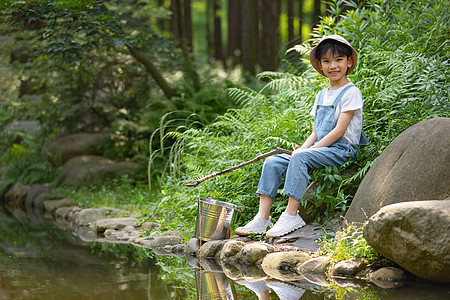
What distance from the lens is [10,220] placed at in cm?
875

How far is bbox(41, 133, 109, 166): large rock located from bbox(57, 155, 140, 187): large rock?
0.26 metres

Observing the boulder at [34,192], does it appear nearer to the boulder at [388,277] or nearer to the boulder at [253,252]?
the boulder at [253,252]

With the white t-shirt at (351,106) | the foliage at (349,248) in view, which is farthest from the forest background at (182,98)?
the foliage at (349,248)

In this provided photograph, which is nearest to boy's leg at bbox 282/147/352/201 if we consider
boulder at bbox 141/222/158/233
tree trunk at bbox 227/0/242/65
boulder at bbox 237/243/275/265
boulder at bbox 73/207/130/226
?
boulder at bbox 237/243/275/265

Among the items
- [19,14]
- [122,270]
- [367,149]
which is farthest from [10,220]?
[367,149]

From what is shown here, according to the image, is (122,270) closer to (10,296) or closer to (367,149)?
(10,296)

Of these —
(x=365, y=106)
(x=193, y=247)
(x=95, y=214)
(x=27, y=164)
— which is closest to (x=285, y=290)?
(x=193, y=247)

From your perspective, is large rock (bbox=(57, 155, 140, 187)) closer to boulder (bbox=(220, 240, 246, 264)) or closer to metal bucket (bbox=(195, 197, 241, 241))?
metal bucket (bbox=(195, 197, 241, 241))

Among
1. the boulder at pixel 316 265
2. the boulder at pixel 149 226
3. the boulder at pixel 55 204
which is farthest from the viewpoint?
the boulder at pixel 55 204

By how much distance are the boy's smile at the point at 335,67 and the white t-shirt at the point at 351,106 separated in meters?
0.09

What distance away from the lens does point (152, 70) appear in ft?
33.0

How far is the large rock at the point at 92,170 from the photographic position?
10.3m

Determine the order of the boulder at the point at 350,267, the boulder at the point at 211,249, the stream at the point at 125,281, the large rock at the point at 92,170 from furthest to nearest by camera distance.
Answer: the large rock at the point at 92,170 < the boulder at the point at 211,249 < the boulder at the point at 350,267 < the stream at the point at 125,281

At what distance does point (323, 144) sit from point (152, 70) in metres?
5.56
